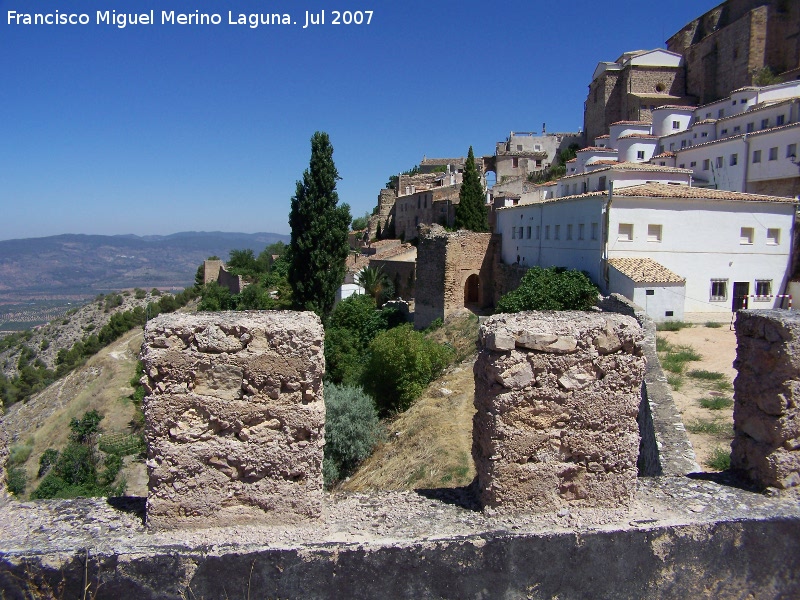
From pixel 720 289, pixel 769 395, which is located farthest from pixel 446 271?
pixel 769 395

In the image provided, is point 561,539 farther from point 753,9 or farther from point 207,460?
point 753,9

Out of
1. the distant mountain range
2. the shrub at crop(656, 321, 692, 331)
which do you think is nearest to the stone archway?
the shrub at crop(656, 321, 692, 331)

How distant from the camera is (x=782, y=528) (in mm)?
3758

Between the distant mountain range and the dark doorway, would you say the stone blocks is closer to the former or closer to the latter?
the dark doorway

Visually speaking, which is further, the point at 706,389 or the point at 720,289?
the point at 720,289

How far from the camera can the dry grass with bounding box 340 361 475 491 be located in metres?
10.1

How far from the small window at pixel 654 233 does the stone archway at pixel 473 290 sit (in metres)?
9.06

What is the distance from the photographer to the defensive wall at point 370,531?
3.31m

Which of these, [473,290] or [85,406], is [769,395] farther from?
[85,406]

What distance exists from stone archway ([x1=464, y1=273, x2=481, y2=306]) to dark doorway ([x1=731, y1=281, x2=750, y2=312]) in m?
10.6

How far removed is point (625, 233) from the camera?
66.4 ft

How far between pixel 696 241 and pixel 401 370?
36.7 ft

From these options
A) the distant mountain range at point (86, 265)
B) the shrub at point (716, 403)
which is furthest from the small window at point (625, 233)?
the distant mountain range at point (86, 265)

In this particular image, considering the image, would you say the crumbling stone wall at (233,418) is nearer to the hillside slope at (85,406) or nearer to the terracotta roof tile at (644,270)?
the hillside slope at (85,406)
